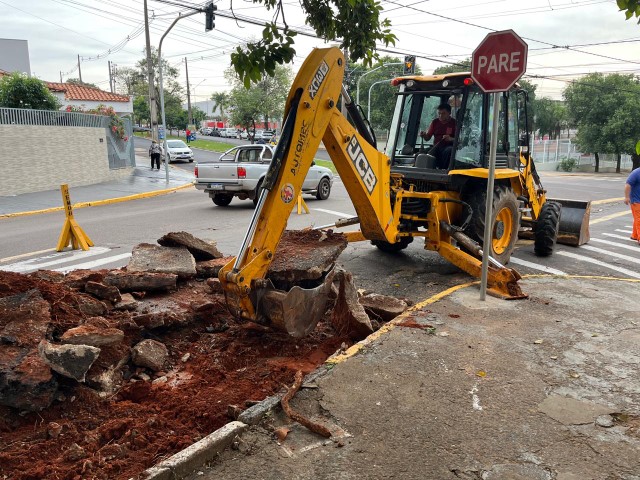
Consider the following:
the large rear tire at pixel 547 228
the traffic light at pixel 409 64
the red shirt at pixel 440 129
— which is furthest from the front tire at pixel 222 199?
the traffic light at pixel 409 64

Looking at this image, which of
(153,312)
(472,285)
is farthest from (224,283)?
(472,285)

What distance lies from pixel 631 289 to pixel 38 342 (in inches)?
280

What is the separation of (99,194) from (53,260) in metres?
12.3

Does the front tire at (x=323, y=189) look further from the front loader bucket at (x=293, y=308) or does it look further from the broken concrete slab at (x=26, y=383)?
the broken concrete slab at (x=26, y=383)

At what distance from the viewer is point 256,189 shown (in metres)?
15.8

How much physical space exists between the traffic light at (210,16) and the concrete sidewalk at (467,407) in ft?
53.8

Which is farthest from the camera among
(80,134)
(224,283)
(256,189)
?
(80,134)

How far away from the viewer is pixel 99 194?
2073 centimetres

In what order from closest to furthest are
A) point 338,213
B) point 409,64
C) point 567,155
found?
point 338,213 → point 409,64 → point 567,155

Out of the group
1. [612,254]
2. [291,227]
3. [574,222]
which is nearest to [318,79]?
[291,227]

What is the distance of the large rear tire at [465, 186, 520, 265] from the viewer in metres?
8.05

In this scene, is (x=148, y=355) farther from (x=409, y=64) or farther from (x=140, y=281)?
(x=409, y=64)

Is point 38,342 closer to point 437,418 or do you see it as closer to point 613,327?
point 437,418

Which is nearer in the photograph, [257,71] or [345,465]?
[345,465]
